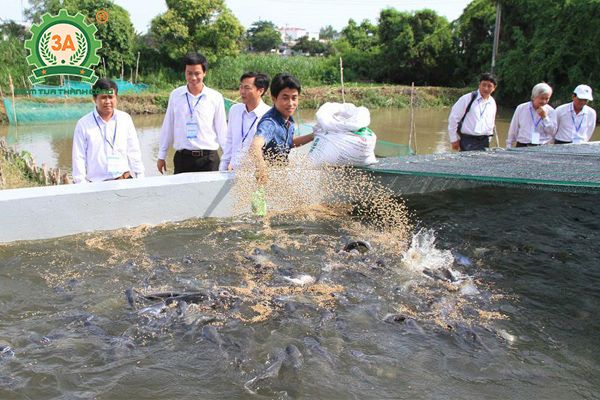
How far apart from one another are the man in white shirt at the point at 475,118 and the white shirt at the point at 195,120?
3.34 m

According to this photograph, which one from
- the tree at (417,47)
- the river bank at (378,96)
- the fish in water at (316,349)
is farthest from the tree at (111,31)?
the fish in water at (316,349)

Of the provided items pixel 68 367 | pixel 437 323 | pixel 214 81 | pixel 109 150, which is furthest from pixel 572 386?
pixel 214 81

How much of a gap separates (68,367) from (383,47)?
135 ft

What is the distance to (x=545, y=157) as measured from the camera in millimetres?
6547

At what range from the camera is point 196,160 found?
623 cm

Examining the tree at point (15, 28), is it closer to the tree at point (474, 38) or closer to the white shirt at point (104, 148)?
the tree at point (474, 38)

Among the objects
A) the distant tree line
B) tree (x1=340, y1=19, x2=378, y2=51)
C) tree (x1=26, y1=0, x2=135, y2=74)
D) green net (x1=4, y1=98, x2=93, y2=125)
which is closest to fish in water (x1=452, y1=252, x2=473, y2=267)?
green net (x1=4, y1=98, x2=93, y2=125)

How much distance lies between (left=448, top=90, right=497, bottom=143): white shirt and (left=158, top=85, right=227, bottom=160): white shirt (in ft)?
11.3

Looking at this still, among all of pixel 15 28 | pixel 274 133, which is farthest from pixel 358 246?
pixel 15 28

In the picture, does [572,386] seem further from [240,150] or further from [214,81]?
[214,81]

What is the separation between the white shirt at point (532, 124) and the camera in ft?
26.4

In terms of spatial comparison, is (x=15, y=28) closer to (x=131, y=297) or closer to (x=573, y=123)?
(x=573, y=123)

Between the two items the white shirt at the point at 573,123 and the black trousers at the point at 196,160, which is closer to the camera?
the black trousers at the point at 196,160

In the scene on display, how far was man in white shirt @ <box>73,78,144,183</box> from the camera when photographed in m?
5.25
